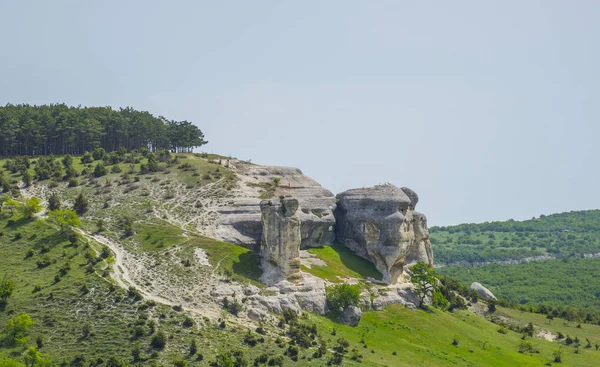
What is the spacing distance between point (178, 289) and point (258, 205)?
82.0ft

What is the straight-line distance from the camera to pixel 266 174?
123562mm

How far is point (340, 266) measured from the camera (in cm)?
10581

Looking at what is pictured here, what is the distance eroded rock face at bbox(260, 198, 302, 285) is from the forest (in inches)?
2022

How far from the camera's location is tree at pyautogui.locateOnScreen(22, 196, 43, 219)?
96.5 meters

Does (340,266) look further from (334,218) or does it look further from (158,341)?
(158,341)

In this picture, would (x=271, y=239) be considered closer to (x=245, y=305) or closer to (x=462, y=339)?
(x=245, y=305)

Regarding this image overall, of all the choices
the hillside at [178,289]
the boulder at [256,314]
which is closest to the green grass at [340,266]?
the hillside at [178,289]

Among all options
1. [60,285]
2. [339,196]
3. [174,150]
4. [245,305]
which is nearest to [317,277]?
[245,305]

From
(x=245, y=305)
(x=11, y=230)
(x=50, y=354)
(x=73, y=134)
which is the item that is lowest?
(x=50, y=354)

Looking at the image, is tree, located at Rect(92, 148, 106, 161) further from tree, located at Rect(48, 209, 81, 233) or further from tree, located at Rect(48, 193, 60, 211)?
tree, located at Rect(48, 209, 81, 233)

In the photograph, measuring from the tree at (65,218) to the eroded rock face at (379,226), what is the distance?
43380 millimetres

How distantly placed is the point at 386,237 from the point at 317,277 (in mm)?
16912

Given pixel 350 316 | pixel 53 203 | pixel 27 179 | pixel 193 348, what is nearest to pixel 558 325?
pixel 350 316

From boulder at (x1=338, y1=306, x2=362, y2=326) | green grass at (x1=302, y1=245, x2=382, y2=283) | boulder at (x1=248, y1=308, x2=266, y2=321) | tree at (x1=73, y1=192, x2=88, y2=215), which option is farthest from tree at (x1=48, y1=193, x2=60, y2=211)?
boulder at (x1=338, y1=306, x2=362, y2=326)
